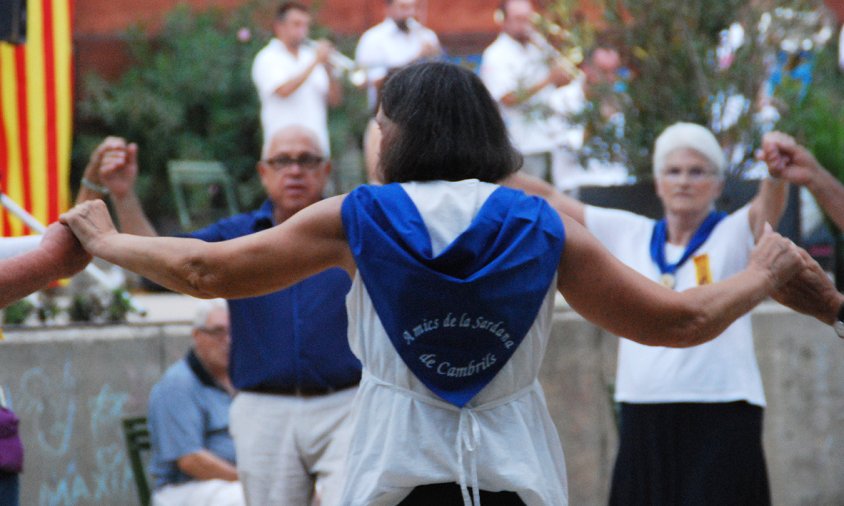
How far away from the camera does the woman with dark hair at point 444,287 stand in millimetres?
3141

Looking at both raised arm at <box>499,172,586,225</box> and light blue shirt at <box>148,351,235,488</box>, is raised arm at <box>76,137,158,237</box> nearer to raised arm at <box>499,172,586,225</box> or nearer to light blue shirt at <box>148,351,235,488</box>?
light blue shirt at <box>148,351,235,488</box>

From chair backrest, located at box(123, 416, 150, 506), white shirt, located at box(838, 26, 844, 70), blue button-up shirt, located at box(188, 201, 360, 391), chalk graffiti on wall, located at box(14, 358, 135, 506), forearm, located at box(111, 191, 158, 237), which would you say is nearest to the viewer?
forearm, located at box(111, 191, 158, 237)

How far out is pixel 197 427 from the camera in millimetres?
6285

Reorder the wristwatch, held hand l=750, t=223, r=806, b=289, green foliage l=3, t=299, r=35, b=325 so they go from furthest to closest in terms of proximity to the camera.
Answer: green foliage l=3, t=299, r=35, b=325 < the wristwatch < held hand l=750, t=223, r=806, b=289

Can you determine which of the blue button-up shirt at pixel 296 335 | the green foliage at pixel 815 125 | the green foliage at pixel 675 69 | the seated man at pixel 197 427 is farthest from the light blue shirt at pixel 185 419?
the green foliage at pixel 815 125

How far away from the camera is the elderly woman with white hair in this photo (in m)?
5.32

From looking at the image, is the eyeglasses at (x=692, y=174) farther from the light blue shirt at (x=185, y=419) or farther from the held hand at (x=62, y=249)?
the held hand at (x=62, y=249)

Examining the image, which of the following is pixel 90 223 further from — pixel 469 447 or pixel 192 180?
pixel 192 180

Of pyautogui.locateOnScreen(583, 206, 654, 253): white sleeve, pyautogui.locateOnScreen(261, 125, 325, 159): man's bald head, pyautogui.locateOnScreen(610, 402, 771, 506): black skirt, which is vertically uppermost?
pyautogui.locateOnScreen(261, 125, 325, 159): man's bald head

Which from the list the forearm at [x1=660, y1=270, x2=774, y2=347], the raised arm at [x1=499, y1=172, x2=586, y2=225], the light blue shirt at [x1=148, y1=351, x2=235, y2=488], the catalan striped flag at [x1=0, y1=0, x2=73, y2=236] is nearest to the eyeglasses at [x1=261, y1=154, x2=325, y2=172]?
the raised arm at [x1=499, y1=172, x2=586, y2=225]

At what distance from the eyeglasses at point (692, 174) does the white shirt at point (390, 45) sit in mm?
5214

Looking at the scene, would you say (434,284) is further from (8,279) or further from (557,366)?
(557,366)

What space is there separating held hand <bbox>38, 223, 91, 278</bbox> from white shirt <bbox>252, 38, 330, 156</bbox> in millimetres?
6689

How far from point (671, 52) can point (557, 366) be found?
2117mm
